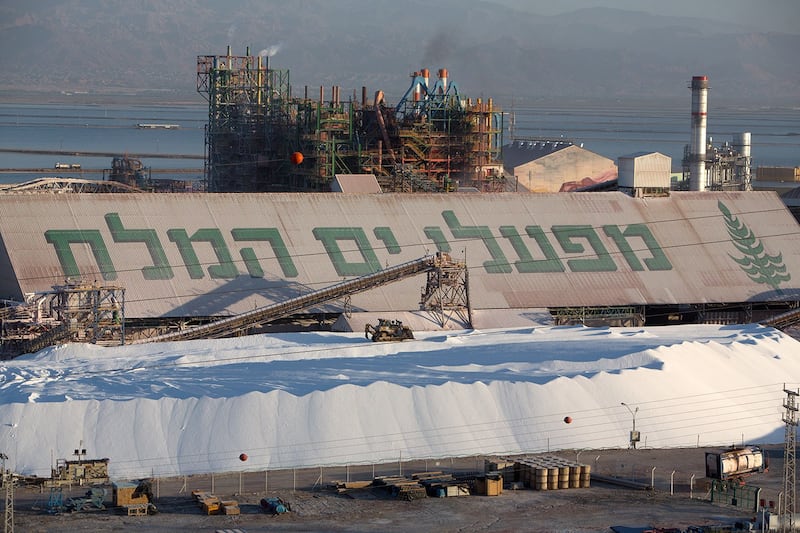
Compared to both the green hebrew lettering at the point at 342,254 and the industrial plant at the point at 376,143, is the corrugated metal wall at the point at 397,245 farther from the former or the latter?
the industrial plant at the point at 376,143

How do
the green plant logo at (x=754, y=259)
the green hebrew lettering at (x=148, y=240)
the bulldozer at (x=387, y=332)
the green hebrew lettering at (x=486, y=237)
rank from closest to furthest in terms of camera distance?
the bulldozer at (x=387, y=332) → the green hebrew lettering at (x=148, y=240) → the green hebrew lettering at (x=486, y=237) → the green plant logo at (x=754, y=259)

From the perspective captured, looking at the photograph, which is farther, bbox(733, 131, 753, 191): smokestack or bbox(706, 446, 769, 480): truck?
bbox(733, 131, 753, 191): smokestack

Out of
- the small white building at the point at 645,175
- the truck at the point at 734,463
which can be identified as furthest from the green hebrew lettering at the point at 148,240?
the truck at the point at 734,463

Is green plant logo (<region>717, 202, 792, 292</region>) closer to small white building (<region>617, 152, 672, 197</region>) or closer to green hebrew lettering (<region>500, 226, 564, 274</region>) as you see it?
small white building (<region>617, 152, 672, 197</region>)

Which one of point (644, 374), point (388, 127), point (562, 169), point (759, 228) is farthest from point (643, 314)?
point (562, 169)

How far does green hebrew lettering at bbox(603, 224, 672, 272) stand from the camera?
271ft

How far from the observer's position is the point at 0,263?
7344 centimetres

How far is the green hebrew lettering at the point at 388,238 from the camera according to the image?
79.4m

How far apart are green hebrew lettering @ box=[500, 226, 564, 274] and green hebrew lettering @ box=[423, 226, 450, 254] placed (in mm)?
3534

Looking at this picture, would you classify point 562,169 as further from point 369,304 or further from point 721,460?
point 721,460

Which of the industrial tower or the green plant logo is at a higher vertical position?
the industrial tower

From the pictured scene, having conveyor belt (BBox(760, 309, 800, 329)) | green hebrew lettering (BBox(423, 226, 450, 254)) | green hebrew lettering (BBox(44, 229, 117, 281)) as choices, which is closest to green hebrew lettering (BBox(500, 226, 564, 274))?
green hebrew lettering (BBox(423, 226, 450, 254))

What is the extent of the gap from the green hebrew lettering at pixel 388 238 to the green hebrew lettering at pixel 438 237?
1.98m

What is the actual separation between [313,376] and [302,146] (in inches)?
1476
